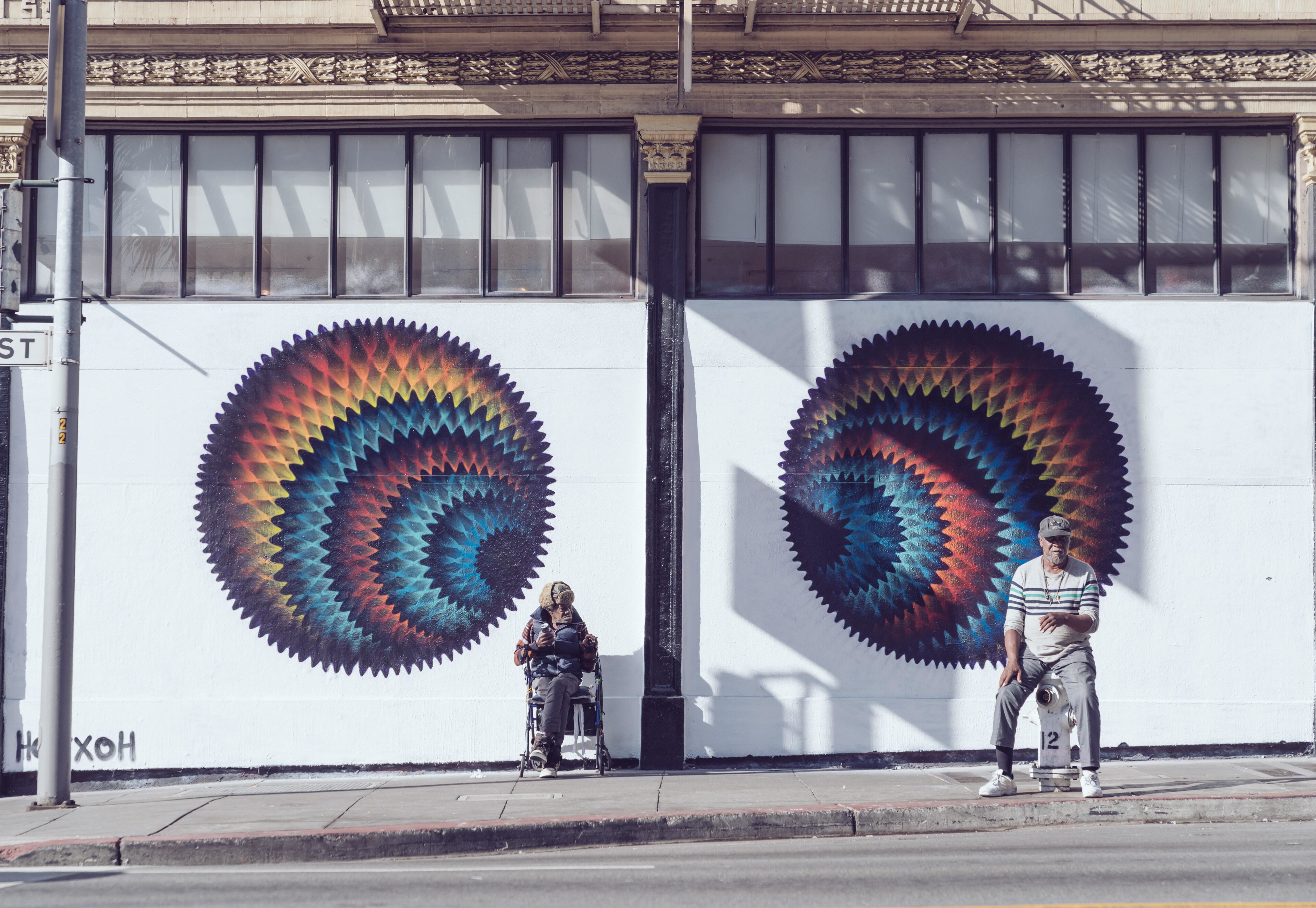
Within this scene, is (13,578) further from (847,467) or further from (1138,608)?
(1138,608)

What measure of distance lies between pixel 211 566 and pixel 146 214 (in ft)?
10.9

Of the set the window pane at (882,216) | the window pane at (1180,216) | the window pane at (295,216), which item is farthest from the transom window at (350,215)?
the window pane at (1180,216)

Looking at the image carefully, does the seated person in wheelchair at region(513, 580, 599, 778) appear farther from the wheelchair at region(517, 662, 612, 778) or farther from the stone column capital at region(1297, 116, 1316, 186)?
the stone column capital at region(1297, 116, 1316, 186)

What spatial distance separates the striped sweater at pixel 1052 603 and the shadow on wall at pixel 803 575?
1.93 metres

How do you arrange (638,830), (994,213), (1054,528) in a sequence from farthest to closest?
(994,213) < (1054,528) < (638,830)

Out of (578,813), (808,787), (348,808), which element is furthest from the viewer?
(808,787)

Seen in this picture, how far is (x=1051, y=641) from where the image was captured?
933cm

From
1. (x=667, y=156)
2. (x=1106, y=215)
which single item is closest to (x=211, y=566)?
(x=667, y=156)

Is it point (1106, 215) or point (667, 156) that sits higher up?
point (667, 156)

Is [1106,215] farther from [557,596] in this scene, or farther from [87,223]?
[87,223]

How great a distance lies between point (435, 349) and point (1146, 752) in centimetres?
723

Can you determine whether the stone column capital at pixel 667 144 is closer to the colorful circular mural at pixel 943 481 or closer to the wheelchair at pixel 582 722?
the colorful circular mural at pixel 943 481

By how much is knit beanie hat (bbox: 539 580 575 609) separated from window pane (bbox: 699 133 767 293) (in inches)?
120

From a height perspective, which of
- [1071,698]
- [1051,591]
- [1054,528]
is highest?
[1054,528]
